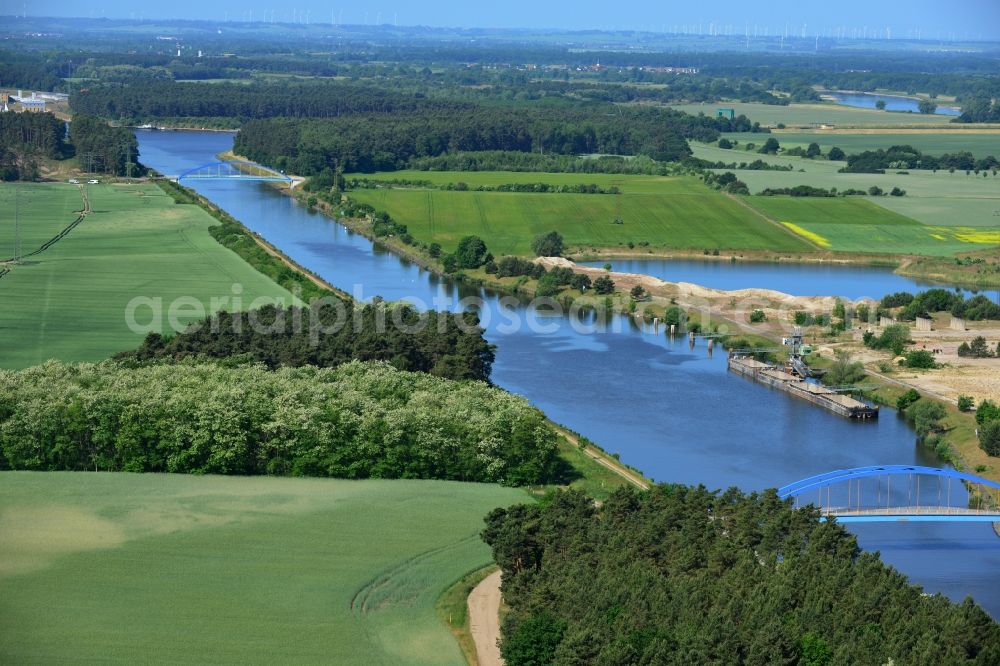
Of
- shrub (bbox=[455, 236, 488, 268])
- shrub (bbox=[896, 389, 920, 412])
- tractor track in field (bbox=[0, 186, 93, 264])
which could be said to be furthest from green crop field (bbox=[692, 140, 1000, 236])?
tractor track in field (bbox=[0, 186, 93, 264])

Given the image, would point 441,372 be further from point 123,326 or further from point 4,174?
point 4,174

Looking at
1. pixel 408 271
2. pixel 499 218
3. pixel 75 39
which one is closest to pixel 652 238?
pixel 499 218

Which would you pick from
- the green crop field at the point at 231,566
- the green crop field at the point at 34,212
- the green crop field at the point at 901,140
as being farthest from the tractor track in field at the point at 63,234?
the green crop field at the point at 901,140

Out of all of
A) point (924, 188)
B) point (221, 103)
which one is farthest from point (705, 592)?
point (221, 103)

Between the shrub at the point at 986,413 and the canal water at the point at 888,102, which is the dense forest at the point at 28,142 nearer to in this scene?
the shrub at the point at 986,413

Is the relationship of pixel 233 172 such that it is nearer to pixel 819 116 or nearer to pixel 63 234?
pixel 63 234

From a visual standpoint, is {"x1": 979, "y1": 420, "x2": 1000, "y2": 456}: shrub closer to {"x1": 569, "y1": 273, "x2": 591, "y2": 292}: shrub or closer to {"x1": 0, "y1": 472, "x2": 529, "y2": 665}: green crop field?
{"x1": 0, "y1": 472, "x2": 529, "y2": 665}: green crop field
